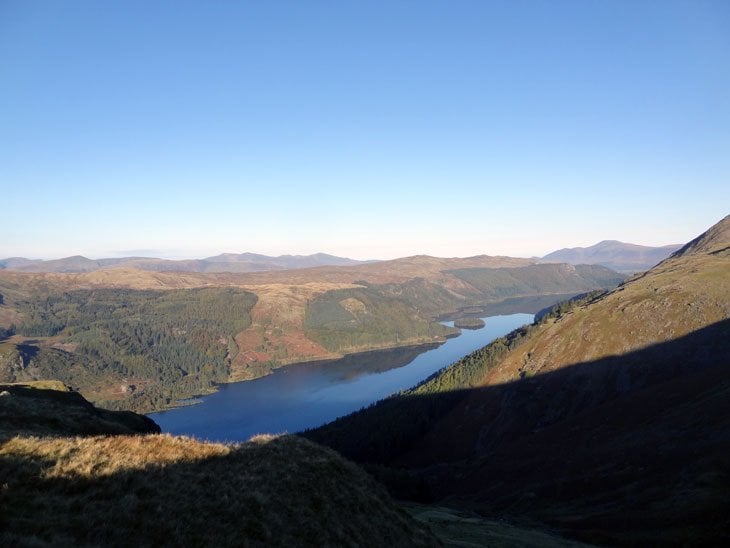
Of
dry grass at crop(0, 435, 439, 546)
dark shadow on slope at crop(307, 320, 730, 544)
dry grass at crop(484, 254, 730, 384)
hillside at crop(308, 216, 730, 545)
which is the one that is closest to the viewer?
dry grass at crop(0, 435, 439, 546)

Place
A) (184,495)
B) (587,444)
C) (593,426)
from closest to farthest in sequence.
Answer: (184,495) → (587,444) → (593,426)

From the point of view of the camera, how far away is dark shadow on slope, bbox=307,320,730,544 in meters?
53.0

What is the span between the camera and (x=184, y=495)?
843 inches

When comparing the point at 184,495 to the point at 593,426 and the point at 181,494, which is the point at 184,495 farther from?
the point at 593,426

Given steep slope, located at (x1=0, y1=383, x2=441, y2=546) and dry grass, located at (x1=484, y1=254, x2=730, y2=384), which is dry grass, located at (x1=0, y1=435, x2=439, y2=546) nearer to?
steep slope, located at (x1=0, y1=383, x2=441, y2=546)

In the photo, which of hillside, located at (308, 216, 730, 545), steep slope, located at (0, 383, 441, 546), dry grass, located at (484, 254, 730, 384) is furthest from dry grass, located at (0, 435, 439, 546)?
dry grass, located at (484, 254, 730, 384)

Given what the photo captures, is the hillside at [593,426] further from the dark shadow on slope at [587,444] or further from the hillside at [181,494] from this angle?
the hillside at [181,494]

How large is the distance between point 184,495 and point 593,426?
106882mm

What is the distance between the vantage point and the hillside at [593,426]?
2205 inches

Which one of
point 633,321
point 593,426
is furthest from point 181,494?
point 633,321

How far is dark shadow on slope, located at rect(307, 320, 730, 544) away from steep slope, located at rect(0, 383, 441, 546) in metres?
34.2

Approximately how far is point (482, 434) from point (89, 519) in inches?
5769

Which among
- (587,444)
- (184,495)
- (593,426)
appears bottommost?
(587,444)

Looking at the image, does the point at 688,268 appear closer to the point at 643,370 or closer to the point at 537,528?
the point at 643,370
